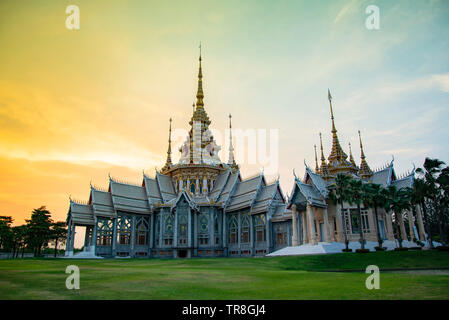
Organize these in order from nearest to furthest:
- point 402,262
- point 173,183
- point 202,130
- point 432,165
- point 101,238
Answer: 1. point 402,262
2. point 432,165
3. point 101,238
4. point 173,183
5. point 202,130

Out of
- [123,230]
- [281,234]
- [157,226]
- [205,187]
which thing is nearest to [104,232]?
[123,230]

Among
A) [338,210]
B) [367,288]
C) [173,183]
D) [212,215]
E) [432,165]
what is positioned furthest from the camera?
[173,183]

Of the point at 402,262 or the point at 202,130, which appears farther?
the point at 202,130

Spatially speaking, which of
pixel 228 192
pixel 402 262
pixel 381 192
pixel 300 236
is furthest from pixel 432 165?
pixel 228 192

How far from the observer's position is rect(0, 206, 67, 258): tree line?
5475cm

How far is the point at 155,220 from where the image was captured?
5309 centimetres

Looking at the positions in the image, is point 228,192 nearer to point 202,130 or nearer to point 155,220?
point 155,220

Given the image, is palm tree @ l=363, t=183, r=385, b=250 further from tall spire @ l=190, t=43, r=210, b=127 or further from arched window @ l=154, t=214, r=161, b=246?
tall spire @ l=190, t=43, r=210, b=127

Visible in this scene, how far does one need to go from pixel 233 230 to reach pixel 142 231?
595 inches

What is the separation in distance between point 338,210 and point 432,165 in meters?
10.1

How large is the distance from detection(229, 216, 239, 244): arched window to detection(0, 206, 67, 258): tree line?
3062 cm

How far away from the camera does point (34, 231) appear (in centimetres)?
5397

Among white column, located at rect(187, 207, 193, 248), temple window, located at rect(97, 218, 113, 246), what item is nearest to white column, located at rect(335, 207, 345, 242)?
white column, located at rect(187, 207, 193, 248)

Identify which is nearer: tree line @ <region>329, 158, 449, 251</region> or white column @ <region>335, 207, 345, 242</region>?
tree line @ <region>329, 158, 449, 251</region>
